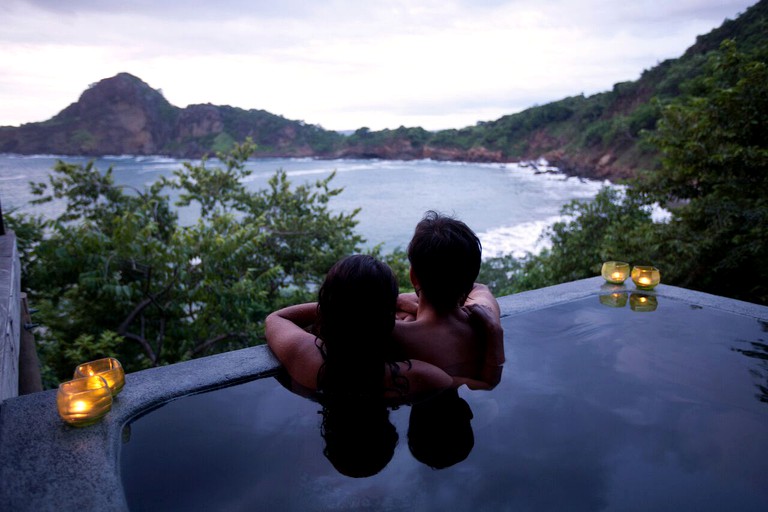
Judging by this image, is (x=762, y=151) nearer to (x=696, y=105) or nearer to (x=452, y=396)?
(x=696, y=105)

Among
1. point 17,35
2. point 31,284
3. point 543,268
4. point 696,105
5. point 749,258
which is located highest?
point 17,35

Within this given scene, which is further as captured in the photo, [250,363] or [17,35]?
[17,35]

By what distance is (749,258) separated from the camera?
4539 mm

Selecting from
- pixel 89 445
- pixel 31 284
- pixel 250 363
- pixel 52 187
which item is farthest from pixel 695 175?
pixel 52 187

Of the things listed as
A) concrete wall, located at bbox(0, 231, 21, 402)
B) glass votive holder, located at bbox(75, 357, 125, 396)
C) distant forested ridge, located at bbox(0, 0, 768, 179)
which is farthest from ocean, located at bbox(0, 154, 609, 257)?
glass votive holder, located at bbox(75, 357, 125, 396)

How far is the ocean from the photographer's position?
50.8 ft

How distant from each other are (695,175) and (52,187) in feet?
29.8

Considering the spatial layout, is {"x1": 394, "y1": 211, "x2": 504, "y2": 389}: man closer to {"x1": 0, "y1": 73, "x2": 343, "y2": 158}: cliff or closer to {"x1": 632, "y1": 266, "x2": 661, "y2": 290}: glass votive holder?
{"x1": 632, "y1": 266, "x2": 661, "y2": 290}: glass votive holder

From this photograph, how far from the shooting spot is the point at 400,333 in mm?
1873

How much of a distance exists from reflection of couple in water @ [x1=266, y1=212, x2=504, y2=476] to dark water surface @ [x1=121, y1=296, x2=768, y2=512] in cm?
7

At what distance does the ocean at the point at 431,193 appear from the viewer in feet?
50.8

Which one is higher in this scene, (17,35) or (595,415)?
(17,35)

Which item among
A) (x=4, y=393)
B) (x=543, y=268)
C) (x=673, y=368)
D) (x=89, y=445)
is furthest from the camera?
(x=543, y=268)

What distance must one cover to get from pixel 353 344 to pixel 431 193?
3105 cm
